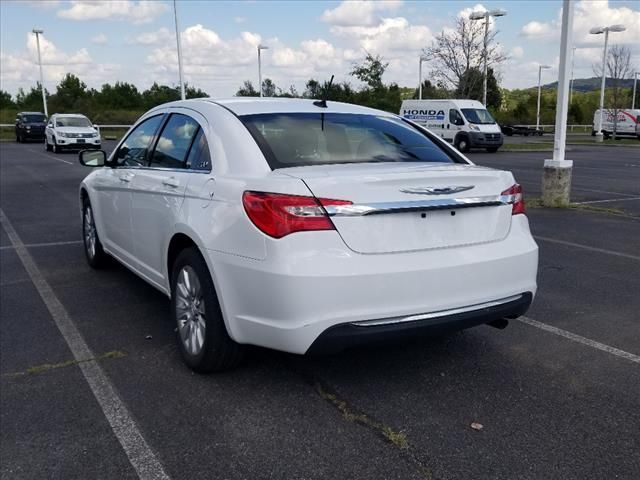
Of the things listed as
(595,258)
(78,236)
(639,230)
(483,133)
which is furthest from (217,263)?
(483,133)

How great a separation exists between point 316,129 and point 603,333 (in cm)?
249

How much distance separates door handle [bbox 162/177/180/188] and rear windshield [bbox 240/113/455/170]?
59 cm

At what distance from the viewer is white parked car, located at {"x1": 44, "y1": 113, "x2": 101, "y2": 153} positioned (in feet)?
90.4

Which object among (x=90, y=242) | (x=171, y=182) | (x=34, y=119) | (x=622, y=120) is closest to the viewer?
(x=171, y=182)

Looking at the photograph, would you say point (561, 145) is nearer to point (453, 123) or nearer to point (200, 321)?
point (200, 321)

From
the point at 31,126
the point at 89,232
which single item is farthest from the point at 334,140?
the point at 31,126

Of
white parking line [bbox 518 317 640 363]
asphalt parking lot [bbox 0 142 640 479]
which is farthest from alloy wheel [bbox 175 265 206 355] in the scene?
white parking line [bbox 518 317 640 363]

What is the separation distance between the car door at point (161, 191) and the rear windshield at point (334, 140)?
561 mm

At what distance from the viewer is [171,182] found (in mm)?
4215

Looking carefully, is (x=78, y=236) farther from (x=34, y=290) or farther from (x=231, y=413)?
(x=231, y=413)

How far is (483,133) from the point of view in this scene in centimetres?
2830

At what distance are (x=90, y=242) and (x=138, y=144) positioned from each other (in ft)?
5.80

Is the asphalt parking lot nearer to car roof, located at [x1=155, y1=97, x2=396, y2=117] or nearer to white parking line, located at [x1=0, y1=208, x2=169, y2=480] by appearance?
white parking line, located at [x1=0, y1=208, x2=169, y2=480]

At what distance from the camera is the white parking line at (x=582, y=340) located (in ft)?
13.7
